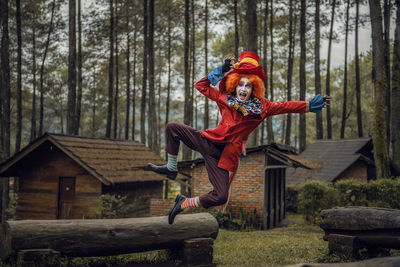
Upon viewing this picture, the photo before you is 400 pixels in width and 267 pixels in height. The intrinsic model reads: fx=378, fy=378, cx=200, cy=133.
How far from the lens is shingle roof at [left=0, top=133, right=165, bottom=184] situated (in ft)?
46.7

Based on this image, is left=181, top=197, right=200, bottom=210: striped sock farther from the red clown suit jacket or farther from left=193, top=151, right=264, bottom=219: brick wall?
left=193, top=151, right=264, bottom=219: brick wall

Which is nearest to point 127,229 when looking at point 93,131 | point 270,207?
point 270,207

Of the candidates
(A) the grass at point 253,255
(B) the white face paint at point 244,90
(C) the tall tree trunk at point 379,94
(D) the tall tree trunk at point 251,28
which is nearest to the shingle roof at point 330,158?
(C) the tall tree trunk at point 379,94

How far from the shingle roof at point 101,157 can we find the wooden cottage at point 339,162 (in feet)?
27.4

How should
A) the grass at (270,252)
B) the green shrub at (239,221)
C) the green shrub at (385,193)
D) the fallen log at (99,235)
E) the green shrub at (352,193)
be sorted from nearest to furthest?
1. the fallen log at (99,235)
2. the grass at (270,252)
3. the green shrub at (385,193)
4. the green shrub at (352,193)
5. the green shrub at (239,221)

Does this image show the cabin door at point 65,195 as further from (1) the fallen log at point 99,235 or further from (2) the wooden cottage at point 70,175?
(1) the fallen log at point 99,235

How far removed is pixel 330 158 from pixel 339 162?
0.84 meters

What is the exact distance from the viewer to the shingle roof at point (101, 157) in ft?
46.7

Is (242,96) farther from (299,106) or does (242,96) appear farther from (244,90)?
(299,106)

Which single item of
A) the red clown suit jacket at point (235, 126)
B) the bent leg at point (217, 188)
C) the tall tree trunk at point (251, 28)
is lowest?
the bent leg at point (217, 188)

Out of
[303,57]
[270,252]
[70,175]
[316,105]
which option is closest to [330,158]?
[303,57]

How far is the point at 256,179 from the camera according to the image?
50.4 feet

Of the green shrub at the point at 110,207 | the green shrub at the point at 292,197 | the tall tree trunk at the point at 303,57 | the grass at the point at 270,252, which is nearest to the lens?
the grass at the point at 270,252

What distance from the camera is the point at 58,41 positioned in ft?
94.0
